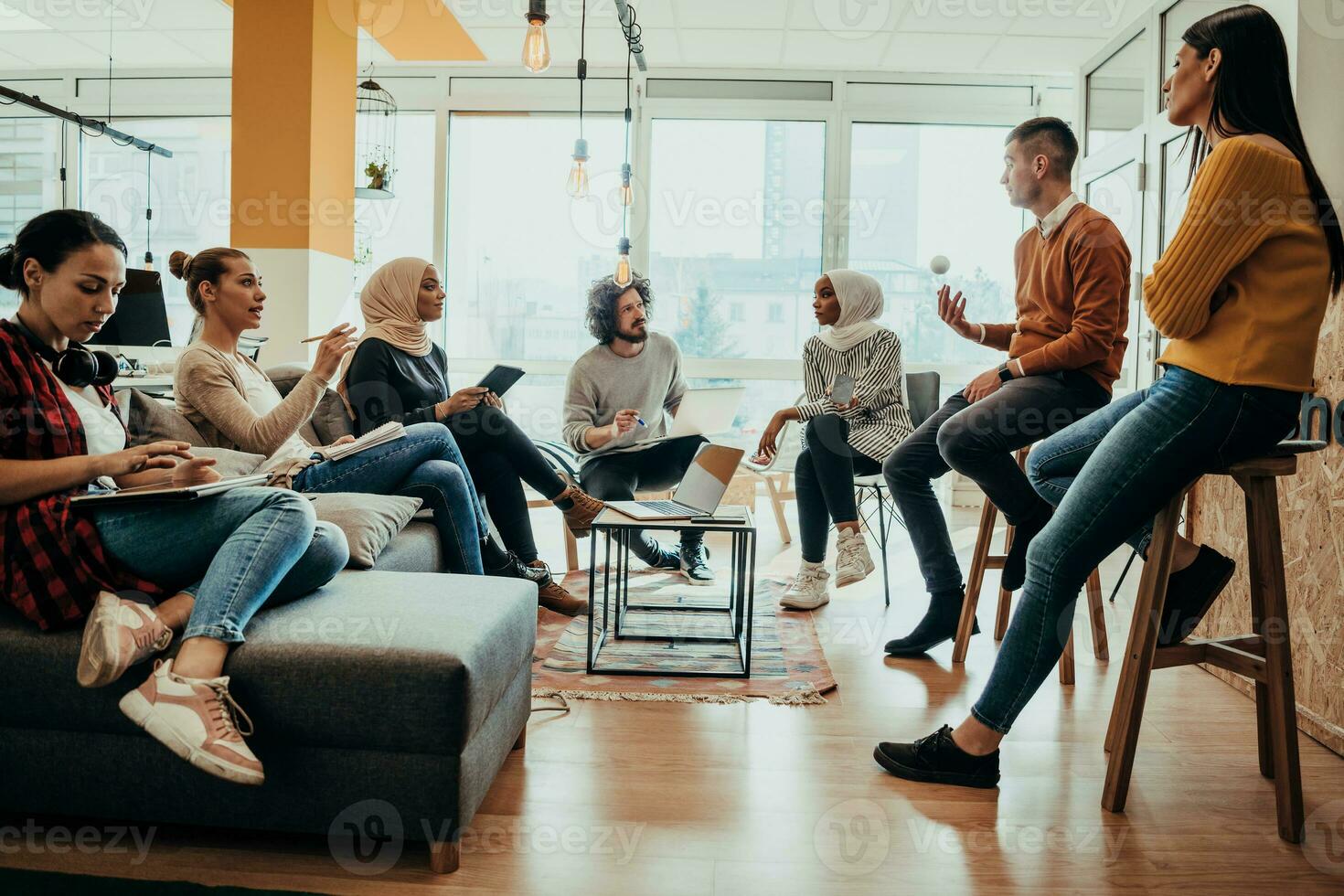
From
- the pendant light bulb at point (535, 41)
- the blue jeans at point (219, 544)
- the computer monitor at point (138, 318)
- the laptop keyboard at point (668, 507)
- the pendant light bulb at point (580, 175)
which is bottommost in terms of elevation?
the laptop keyboard at point (668, 507)

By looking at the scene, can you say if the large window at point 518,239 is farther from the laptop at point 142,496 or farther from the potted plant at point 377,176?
the laptop at point 142,496

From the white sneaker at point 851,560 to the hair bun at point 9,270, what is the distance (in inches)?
91.2

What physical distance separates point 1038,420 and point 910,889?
51.2 inches

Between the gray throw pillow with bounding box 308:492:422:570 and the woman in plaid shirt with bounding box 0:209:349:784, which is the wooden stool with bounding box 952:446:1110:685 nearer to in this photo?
the gray throw pillow with bounding box 308:492:422:570

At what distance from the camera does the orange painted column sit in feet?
14.6

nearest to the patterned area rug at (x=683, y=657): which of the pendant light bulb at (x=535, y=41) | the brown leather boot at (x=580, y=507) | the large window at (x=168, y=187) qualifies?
the brown leather boot at (x=580, y=507)

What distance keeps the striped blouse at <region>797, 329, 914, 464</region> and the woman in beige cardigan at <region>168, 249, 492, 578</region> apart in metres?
1.35

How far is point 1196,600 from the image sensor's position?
6.14ft

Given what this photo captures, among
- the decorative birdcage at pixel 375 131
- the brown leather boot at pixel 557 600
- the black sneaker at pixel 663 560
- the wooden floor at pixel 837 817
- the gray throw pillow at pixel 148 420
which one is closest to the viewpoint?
the wooden floor at pixel 837 817

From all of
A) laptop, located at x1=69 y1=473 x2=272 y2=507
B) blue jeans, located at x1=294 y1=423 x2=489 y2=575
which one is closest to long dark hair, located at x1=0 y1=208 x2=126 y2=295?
laptop, located at x1=69 y1=473 x2=272 y2=507

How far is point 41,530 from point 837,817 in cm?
145

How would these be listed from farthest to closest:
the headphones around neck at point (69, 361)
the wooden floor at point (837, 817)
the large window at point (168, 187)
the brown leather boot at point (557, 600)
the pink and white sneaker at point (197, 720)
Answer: the large window at point (168, 187)
the brown leather boot at point (557, 600)
the headphones around neck at point (69, 361)
the wooden floor at point (837, 817)
the pink and white sneaker at point (197, 720)

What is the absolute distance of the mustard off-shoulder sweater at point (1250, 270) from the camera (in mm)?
1522

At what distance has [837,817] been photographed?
1727mm
